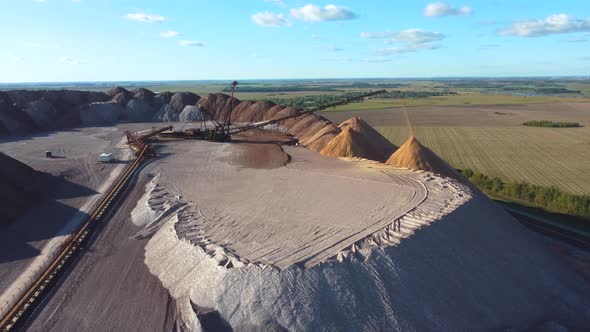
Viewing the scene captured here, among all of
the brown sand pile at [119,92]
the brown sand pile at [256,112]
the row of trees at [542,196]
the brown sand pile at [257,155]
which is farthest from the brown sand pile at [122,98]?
the row of trees at [542,196]

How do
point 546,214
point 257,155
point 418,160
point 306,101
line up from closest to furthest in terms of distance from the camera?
point 546,214, point 418,160, point 257,155, point 306,101

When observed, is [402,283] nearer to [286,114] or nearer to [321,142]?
[321,142]

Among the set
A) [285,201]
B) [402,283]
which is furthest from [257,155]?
[402,283]

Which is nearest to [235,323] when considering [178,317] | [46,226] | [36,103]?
[178,317]

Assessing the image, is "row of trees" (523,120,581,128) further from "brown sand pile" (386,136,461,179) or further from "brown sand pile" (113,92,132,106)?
"brown sand pile" (113,92,132,106)

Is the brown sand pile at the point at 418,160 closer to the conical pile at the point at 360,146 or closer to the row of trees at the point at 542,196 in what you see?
the conical pile at the point at 360,146

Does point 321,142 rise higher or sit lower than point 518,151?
higher

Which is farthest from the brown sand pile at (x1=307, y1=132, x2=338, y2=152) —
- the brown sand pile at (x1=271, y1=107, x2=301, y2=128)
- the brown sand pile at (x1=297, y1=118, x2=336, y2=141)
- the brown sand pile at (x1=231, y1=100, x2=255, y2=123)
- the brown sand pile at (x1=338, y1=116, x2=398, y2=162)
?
the brown sand pile at (x1=231, y1=100, x2=255, y2=123)
